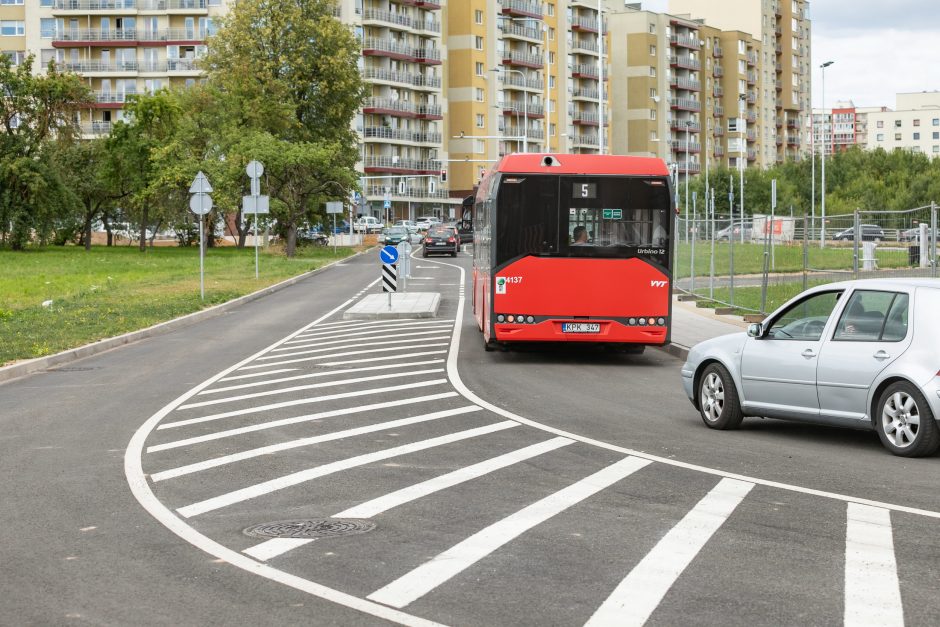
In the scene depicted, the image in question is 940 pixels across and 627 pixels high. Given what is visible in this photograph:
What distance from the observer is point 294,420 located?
1273 cm

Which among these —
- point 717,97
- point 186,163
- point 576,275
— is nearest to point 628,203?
point 576,275

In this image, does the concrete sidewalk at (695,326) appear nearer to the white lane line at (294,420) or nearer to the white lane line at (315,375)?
the white lane line at (315,375)

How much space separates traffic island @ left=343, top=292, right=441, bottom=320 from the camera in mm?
28984

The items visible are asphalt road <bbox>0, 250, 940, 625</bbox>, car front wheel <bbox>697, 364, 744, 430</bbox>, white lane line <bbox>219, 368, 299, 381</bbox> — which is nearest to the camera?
asphalt road <bbox>0, 250, 940, 625</bbox>

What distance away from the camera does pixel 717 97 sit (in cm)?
15800

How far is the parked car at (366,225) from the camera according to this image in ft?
337

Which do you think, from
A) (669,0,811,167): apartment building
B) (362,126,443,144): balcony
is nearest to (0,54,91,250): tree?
(362,126,443,144): balcony

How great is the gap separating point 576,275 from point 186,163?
50.4m

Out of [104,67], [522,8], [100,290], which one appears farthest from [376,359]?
[522,8]

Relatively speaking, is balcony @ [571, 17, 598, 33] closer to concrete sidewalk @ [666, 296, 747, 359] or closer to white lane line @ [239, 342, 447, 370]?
concrete sidewalk @ [666, 296, 747, 359]

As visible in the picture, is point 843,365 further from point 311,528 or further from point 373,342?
point 373,342

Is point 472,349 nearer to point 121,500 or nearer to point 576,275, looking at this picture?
point 576,275

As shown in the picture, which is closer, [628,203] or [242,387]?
[242,387]

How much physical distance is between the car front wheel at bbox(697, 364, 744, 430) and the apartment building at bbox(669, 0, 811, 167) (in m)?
148
